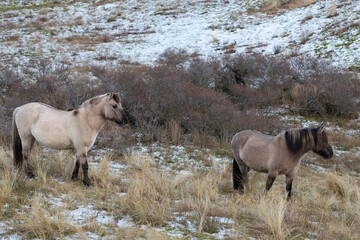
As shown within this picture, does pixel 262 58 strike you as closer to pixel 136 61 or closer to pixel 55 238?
pixel 136 61

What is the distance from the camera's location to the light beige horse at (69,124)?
497cm

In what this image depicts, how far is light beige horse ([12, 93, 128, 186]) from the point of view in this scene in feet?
16.3

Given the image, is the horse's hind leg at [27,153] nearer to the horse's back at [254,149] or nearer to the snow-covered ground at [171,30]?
the horse's back at [254,149]

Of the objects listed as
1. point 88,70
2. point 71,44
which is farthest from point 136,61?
point 71,44

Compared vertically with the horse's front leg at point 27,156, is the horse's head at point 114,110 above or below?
above

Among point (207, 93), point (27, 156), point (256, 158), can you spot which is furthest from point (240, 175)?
point (207, 93)

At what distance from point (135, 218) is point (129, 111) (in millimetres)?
6115

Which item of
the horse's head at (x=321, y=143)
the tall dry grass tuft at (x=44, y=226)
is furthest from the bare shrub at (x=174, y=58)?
the tall dry grass tuft at (x=44, y=226)

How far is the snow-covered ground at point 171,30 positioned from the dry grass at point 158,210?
12779mm

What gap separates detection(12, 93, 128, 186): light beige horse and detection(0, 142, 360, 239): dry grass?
1.71 feet

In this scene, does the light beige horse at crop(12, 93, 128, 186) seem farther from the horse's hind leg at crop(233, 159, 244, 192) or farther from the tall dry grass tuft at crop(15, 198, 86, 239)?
the horse's hind leg at crop(233, 159, 244, 192)

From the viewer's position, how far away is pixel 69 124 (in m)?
5.02

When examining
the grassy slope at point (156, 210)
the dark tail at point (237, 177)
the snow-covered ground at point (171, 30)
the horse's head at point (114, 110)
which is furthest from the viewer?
the snow-covered ground at point (171, 30)

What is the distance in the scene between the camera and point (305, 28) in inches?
834
